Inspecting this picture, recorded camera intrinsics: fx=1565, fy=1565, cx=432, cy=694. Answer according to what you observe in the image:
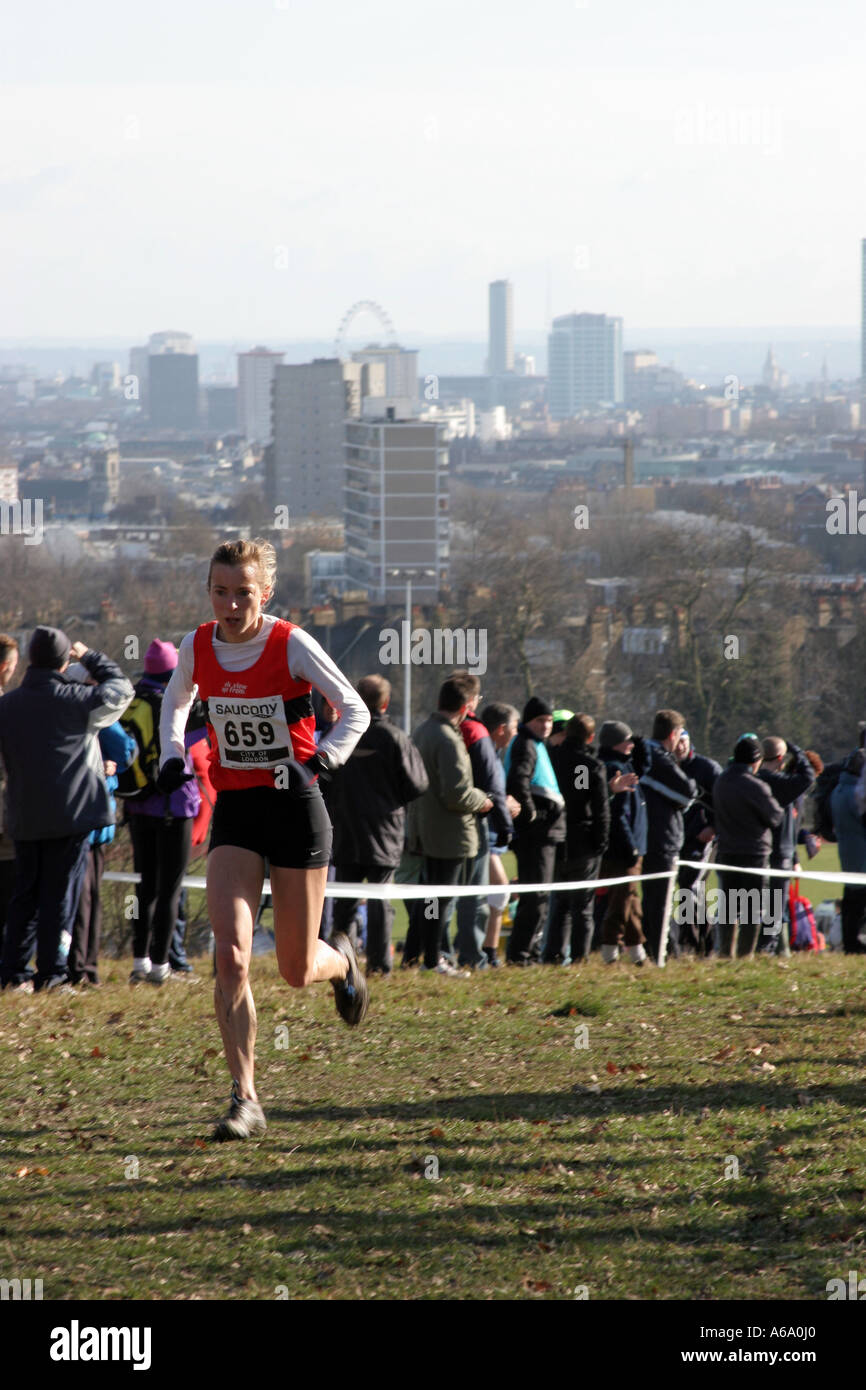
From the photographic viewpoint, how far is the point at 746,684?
5125 centimetres

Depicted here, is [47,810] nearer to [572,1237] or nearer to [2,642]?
[2,642]

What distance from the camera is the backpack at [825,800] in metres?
11.3

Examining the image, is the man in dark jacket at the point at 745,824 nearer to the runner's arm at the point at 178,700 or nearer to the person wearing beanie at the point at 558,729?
the person wearing beanie at the point at 558,729

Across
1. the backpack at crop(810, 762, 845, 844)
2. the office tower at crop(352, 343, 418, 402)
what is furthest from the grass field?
the office tower at crop(352, 343, 418, 402)

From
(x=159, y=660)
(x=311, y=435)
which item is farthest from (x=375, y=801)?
(x=311, y=435)

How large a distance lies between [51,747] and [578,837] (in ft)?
12.7

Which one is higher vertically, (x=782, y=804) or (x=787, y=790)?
(x=787, y=790)

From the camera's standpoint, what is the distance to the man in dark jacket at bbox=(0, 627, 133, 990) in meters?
7.99

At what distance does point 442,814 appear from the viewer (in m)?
9.80

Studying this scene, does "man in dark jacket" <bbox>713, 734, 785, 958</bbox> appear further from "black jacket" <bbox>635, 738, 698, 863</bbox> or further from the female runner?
the female runner

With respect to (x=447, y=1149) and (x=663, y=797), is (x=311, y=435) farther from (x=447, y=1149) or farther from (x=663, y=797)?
(x=447, y=1149)

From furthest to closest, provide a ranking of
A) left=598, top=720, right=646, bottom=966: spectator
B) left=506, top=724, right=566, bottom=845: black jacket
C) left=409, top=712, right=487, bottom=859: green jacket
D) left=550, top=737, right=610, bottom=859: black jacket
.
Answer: left=598, top=720, right=646, bottom=966: spectator, left=550, top=737, right=610, bottom=859: black jacket, left=506, top=724, right=566, bottom=845: black jacket, left=409, top=712, right=487, bottom=859: green jacket

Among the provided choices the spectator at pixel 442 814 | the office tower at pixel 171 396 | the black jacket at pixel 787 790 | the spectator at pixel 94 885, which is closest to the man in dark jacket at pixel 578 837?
the spectator at pixel 442 814

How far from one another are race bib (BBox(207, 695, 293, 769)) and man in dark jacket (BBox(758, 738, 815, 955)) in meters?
6.27
